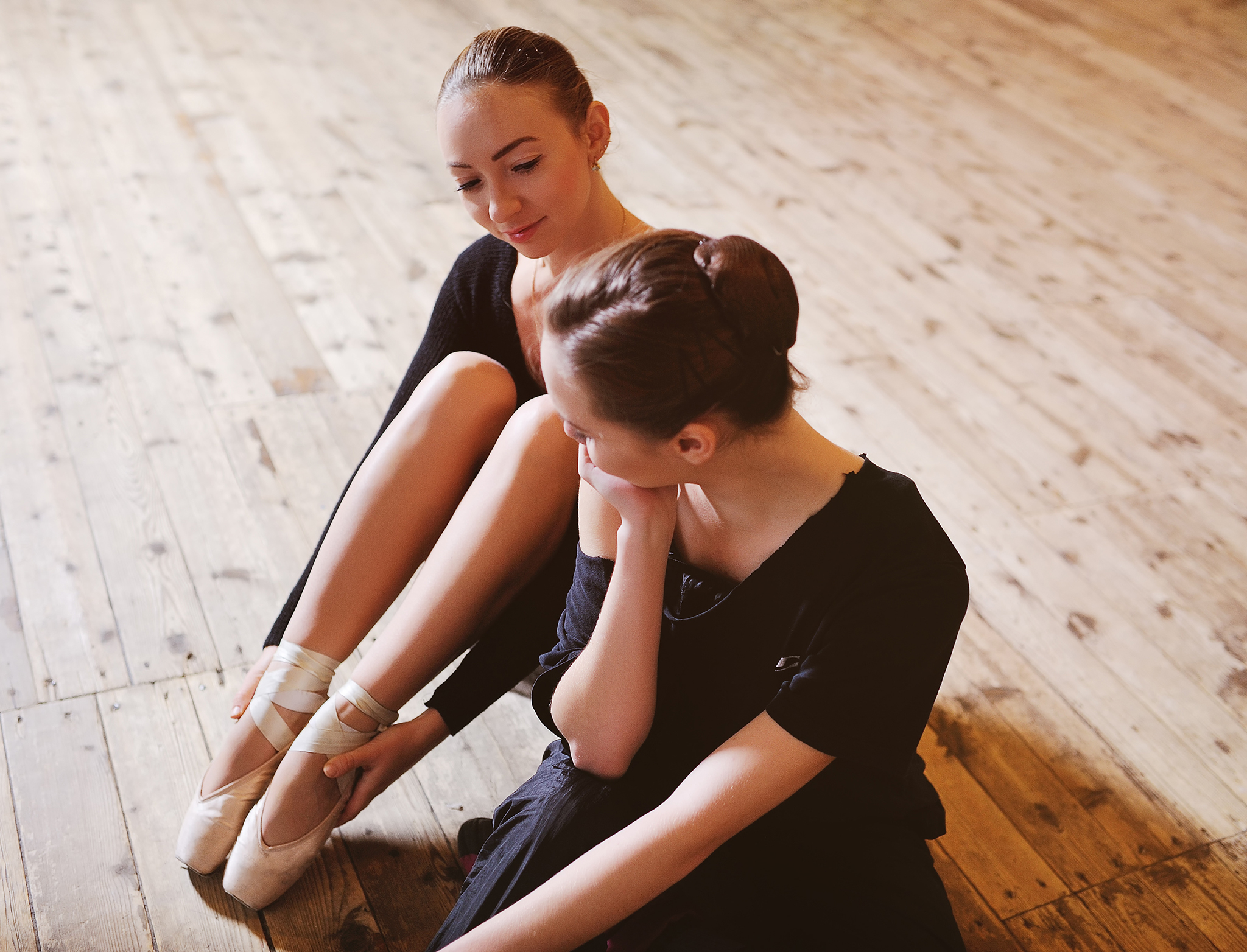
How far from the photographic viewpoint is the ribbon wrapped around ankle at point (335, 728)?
1.26 metres

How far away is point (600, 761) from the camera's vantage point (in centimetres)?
109

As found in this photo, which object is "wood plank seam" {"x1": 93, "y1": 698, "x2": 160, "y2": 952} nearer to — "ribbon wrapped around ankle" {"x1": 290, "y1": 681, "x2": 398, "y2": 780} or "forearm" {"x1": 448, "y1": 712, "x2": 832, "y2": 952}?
"ribbon wrapped around ankle" {"x1": 290, "y1": 681, "x2": 398, "y2": 780}

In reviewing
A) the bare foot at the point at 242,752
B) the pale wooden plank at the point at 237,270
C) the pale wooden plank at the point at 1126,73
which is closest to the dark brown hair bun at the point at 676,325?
the bare foot at the point at 242,752

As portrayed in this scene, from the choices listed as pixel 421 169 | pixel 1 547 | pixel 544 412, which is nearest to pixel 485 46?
pixel 544 412

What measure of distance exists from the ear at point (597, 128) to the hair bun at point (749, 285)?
513 millimetres

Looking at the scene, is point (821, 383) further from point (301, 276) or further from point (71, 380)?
point (71, 380)

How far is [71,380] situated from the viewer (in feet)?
6.97

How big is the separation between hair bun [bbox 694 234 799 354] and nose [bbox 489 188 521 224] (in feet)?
1.49

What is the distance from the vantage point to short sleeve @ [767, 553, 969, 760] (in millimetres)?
953

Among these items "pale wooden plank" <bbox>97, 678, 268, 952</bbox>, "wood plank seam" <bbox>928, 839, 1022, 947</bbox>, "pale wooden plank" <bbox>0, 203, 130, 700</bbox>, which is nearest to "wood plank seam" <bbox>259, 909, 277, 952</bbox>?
"pale wooden plank" <bbox>97, 678, 268, 952</bbox>

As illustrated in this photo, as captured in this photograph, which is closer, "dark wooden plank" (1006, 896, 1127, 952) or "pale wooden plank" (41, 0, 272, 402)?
"dark wooden plank" (1006, 896, 1127, 952)

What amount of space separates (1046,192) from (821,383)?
1.34m

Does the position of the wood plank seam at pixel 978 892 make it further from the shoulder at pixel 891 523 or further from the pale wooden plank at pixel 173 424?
the pale wooden plank at pixel 173 424

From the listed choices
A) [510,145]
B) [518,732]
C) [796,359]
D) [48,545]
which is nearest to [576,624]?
[518,732]
